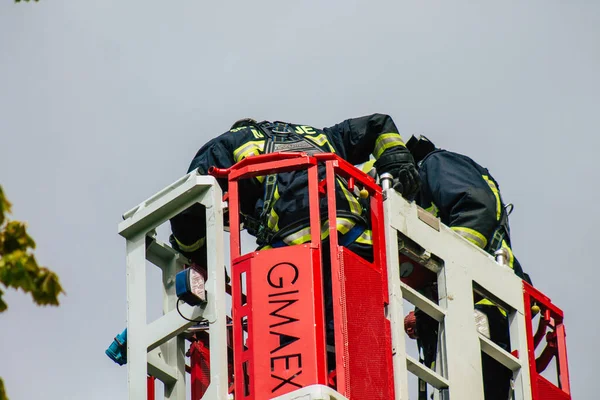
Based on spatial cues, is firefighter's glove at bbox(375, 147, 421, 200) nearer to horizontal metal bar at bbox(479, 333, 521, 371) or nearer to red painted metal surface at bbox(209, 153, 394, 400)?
red painted metal surface at bbox(209, 153, 394, 400)

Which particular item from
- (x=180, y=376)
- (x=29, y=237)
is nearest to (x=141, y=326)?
(x=180, y=376)

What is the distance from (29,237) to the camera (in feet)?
29.6

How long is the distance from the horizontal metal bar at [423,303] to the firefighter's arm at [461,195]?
1584mm

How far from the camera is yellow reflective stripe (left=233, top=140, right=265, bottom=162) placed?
16172 mm

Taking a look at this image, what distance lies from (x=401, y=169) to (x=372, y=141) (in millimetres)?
705

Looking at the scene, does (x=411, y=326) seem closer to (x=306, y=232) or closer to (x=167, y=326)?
(x=306, y=232)

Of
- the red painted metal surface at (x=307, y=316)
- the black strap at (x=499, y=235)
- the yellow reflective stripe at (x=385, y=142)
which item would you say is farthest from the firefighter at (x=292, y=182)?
the black strap at (x=499, y=235)

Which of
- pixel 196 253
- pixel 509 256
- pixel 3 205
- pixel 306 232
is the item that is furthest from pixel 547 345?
pixel 3 205

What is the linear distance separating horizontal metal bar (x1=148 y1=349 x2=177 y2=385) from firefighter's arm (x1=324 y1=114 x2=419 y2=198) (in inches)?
103

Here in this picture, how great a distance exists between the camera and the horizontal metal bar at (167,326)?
596 inches

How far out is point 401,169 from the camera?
1612 cm

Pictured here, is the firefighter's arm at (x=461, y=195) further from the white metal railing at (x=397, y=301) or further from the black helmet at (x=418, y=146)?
the white metal railing at (x=397, y=301)

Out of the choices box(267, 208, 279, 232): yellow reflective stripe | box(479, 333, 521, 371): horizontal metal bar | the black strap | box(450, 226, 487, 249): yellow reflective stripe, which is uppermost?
the black strap

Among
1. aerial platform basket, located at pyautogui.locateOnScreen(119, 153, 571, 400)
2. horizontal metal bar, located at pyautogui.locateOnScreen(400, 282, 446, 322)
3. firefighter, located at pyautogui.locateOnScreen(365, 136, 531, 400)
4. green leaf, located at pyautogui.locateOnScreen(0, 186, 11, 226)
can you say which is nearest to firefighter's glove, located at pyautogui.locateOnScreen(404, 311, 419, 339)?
firefighter, located at pyautogui.locateOnScreen(365, 136, 531, 400)
